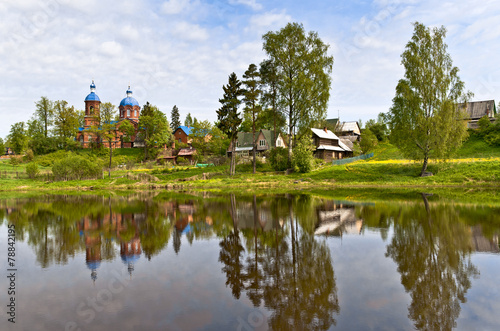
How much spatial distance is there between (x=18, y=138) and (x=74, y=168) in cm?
5357

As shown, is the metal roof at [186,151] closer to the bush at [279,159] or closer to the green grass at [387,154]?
the bush at [279,159]

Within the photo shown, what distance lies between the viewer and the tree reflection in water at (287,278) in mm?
6559

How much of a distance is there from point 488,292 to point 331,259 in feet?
13.4

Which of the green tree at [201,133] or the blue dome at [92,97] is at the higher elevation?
the blue dome at [92,97]

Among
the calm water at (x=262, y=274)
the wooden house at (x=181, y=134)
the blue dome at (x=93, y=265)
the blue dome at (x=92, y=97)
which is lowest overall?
the blue dome at (x=93, y=265)

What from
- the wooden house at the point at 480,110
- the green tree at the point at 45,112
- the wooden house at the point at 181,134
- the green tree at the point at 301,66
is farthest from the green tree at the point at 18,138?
the wooden house at the point at 480,110

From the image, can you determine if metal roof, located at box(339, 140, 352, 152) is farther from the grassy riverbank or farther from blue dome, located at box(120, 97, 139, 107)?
blue dome, located at box(120, 97, 139, 107)

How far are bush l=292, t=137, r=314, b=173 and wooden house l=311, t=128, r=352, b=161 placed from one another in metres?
21.3

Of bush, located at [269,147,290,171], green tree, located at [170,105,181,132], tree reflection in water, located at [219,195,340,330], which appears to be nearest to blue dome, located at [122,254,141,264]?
tree reflection in water, located at [219,195,340,330]

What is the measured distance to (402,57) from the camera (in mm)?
43094

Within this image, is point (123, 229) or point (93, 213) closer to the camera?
point (123, 229)

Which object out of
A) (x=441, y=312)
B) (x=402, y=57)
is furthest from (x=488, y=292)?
(x=402, y=57)

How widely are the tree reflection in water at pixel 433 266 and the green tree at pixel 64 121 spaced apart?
98024 mm

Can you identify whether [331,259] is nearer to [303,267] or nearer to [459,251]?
[303,267]
